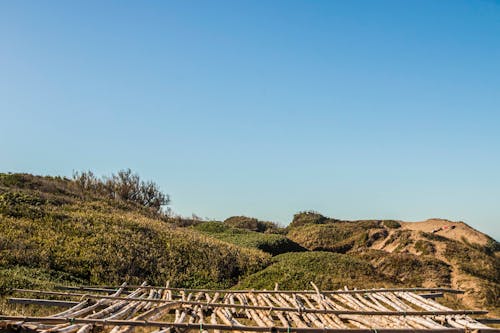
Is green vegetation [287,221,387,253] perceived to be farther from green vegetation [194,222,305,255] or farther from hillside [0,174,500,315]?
green vegetation [194,222,305,255]

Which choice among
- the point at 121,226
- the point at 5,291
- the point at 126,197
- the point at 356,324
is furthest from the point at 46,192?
the point at 356,324

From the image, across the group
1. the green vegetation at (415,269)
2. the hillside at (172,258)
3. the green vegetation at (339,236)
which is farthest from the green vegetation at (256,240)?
the green vegetation at (415,269)

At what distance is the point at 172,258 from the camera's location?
1434 cm

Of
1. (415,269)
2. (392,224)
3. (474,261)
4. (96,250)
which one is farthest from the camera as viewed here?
(392,224)

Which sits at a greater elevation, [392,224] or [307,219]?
[307,219]

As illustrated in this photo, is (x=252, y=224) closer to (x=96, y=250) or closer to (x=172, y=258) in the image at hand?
(x=172, y=258)

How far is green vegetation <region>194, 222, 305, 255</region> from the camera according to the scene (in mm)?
19219

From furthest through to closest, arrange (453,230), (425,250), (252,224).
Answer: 1. (252,224)
2. (453,230)
3. (425,250)

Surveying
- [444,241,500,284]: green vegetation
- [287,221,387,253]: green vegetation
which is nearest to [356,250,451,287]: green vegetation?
[444,241,500,284]: green vegetation

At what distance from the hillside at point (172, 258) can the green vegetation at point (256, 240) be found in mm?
59

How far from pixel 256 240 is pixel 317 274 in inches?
239

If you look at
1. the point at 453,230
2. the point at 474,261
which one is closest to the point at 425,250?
the point at 474,261

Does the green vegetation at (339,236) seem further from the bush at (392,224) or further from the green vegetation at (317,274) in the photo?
the green vegetation at (317,274)

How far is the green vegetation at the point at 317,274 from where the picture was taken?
13125 mm
